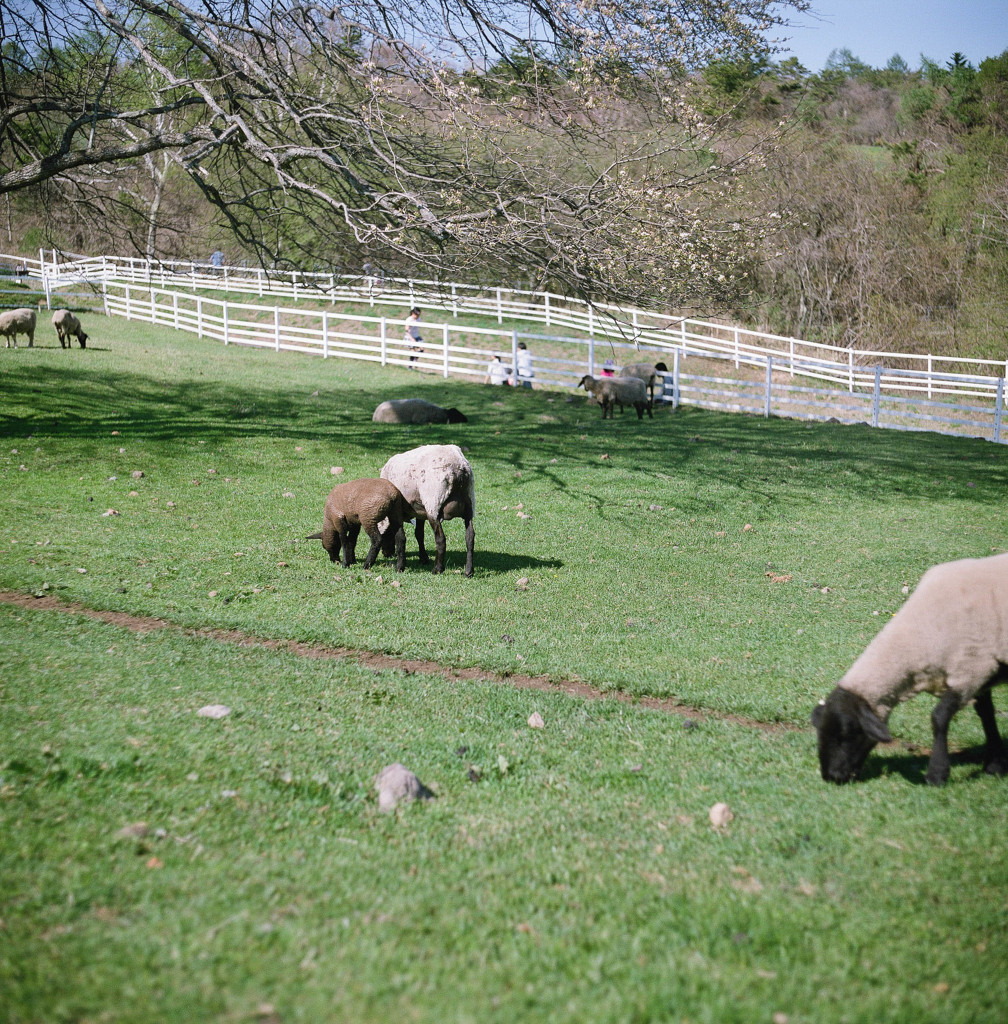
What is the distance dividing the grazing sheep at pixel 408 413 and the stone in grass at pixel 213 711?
43.2ft

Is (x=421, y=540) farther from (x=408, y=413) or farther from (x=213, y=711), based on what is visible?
(x=408, y=413)

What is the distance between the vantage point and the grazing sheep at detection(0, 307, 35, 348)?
22859mm

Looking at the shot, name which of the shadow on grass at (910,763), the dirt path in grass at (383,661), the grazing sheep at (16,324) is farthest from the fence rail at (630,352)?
the shadow on grass at (910,763)

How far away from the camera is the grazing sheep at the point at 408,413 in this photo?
1827cm

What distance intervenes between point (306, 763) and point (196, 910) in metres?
1.39

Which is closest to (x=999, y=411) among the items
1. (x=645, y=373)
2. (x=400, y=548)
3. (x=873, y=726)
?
(x=645, y=373)

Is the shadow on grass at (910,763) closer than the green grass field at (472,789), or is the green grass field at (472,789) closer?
the green grass field at (472,789)

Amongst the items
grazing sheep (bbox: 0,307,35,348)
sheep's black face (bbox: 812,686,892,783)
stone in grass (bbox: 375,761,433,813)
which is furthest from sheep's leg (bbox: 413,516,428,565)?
grazing sheep (bbox: 0,307,35,348)

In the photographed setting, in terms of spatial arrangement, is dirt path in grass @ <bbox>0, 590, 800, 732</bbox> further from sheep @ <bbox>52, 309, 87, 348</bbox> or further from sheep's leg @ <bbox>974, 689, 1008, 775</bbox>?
sheep @ <bbox>52, 309, 87, 348</bbox>

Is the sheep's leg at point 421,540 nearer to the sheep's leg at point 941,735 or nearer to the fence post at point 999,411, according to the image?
the sheep's leg at point 941,735

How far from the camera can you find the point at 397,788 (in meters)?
4.45

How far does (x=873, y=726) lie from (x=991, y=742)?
2.88 ft

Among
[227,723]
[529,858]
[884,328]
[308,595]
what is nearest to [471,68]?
[308,595]

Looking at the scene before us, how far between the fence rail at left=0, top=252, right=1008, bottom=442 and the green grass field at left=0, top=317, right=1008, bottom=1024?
39.5 feet
